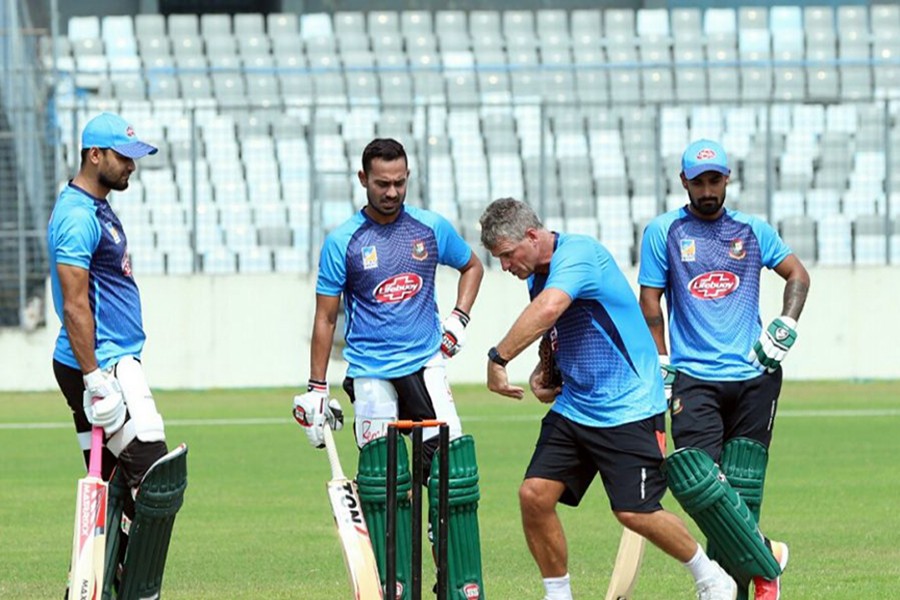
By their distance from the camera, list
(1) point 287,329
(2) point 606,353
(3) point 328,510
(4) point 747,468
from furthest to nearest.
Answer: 1. (1) point 287,329
2. (3) point 328,510
3. (4) point 747,468
4. (2) point 606,353

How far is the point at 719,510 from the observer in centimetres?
796

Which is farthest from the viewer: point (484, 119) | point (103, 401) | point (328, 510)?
point (484, 119)

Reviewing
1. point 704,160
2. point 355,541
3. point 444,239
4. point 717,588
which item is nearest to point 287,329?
point 444,239

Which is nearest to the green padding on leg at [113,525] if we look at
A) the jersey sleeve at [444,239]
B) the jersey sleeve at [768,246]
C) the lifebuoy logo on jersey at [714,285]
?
the jersey sleeve at [444,239]

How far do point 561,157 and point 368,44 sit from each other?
20.8 ft

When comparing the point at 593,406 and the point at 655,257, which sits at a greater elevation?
the point at 655,257

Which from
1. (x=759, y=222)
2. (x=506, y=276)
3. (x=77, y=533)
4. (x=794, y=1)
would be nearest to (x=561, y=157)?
(x=506, y=276)

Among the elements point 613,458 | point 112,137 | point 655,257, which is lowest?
point 613,458

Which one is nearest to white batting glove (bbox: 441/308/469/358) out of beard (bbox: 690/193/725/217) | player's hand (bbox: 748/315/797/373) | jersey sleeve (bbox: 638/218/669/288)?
jersey sleeve (bbox: 638/218/669/288)

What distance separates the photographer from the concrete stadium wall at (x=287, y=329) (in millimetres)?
23812

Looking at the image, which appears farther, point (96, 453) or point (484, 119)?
point (484, 119)

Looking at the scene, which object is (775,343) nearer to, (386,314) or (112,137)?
(386,314)

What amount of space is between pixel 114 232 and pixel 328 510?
15.6 ft

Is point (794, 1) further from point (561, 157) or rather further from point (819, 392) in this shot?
point (819, 392)
